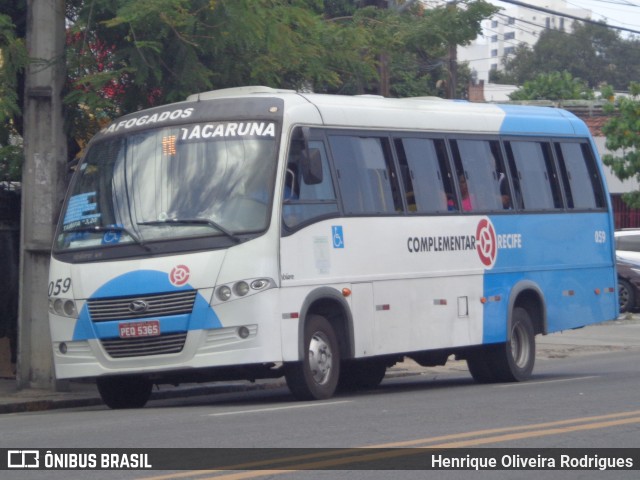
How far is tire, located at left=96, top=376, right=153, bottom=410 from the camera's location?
13.2m

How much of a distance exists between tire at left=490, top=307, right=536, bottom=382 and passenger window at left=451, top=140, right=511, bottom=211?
141 centimetres

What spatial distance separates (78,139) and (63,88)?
0.81 meters

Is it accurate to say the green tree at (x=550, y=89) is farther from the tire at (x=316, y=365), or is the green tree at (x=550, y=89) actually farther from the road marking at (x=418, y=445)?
the road marking at (x=418, y=445)

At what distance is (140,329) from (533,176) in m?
6.32

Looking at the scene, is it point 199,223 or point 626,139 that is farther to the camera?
point 626,139

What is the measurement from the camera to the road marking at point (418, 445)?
7781 millimetres

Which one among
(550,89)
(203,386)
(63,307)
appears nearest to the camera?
(63,307)

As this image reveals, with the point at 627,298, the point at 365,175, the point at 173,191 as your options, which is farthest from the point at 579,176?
the point at 627,298

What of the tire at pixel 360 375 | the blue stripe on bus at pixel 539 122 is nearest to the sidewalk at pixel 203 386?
the tire at pixel 360 375

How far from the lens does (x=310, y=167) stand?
41.2 ft

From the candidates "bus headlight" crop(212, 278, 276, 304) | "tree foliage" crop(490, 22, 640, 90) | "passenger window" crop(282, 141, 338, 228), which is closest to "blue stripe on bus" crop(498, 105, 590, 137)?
"passenger window" crop(282, 141, 338, 228)

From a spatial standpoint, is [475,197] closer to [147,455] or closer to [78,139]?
[78,139]

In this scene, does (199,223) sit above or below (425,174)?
below

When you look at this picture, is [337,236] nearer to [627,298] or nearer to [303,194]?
[303,194]
